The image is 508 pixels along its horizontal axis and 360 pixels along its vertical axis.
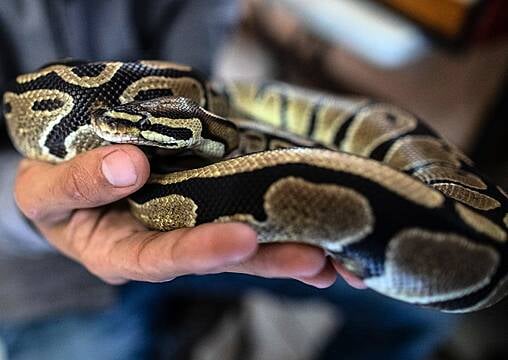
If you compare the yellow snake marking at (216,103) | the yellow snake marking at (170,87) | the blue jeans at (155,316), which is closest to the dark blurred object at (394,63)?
the blue jeans at (155,316)

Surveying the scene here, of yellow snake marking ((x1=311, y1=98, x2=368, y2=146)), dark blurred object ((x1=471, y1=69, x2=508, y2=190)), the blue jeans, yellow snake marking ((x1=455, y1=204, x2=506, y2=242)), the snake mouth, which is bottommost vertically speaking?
the blue jeans

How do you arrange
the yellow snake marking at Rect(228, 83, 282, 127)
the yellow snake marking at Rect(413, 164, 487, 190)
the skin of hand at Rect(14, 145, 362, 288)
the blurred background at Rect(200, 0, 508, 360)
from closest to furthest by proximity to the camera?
the skin of hand at Rect(14, 145, 362, 288)
the yellow snake marking at Rect(413, 164, 487, 190)
the yellow snake marking at Rect(228, 83, 282, 127)
the blurred background at Rect(200, 0, 508, 360)

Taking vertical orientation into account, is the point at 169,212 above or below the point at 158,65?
below

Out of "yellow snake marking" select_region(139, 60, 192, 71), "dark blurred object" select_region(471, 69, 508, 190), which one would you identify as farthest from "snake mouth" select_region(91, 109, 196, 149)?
"dark blurred object" select_region(471, 69, 508, 190)

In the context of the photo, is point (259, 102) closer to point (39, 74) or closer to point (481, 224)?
point (39, 74)

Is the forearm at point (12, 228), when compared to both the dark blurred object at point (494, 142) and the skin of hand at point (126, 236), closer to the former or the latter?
the skin of hand at point (126, 236)

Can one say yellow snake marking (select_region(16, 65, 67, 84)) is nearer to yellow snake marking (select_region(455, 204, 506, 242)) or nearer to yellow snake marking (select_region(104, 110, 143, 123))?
yellow snake marking (select_region(104, 110, 143, 123))

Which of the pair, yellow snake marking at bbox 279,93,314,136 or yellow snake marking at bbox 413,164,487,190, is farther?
yellow snake marking at bbox 279,93,314,136

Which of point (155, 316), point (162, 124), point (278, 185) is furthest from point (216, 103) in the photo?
point (155, 316)
